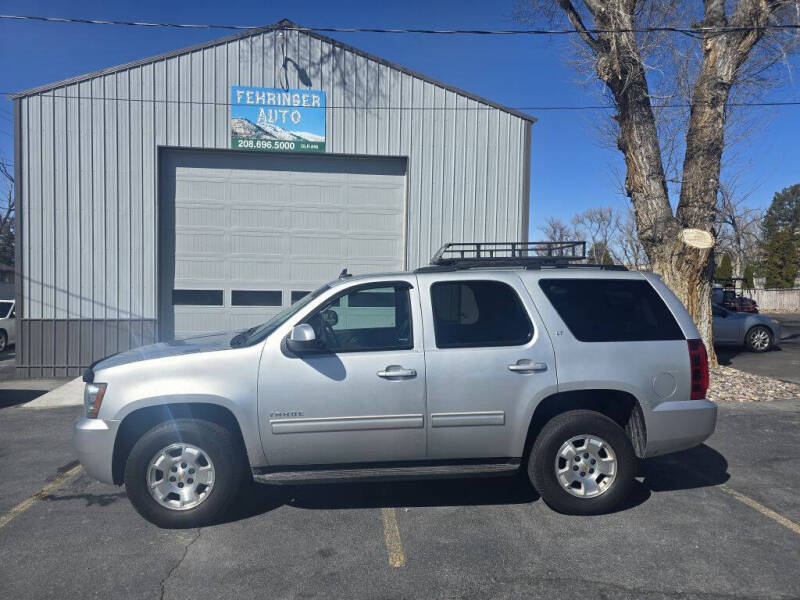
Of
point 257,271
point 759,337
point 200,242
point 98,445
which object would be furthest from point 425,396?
point 759,337

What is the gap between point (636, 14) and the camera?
36.2ft

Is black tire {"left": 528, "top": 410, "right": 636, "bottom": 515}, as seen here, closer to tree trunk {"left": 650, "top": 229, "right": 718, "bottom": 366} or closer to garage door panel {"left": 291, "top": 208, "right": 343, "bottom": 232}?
tree trunk {"left": 650, "top": 229, "right": 718, "bottom": 366}

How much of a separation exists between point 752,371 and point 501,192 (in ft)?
20.8

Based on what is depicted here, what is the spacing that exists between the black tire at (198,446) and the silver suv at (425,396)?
1 cm

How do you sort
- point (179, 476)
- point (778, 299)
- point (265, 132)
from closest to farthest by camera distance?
point (179, 476) < point (265, 132) < point (778, 299)

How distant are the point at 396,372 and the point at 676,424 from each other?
2.24m

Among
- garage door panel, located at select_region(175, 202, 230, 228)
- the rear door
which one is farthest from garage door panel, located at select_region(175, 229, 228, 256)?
the rear door

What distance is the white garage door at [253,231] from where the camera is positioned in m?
11.4

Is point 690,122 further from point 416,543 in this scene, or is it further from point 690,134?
point 416,543

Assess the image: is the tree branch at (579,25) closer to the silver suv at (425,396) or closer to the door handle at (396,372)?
the silver suv at (425,396)

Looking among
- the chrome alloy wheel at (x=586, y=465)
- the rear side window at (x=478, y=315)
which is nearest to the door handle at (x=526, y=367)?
the rear side window at (x=478, y=315)

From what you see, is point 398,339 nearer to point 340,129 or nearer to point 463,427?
point 463,427

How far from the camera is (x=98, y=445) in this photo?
14.0ft

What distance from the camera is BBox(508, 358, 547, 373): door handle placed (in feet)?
14.6
